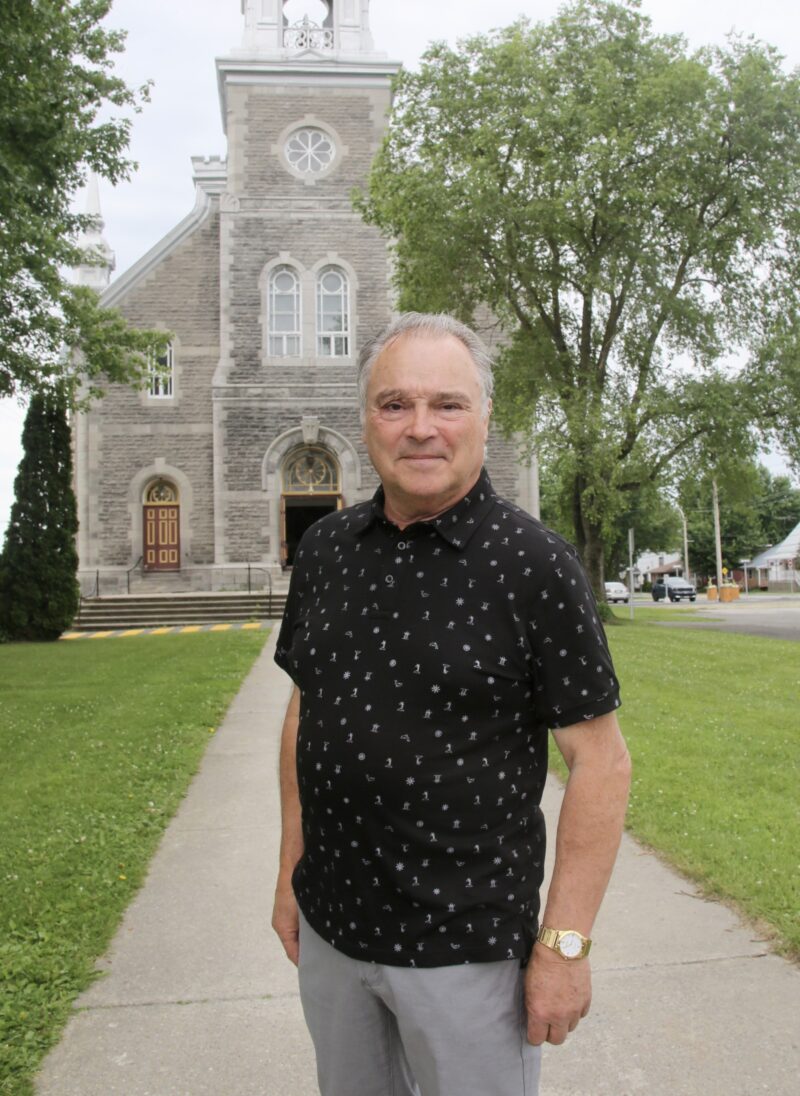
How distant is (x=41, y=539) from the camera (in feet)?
71.3

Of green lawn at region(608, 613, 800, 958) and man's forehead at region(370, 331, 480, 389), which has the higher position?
man's forehead at region(370, 331, 480, 389)

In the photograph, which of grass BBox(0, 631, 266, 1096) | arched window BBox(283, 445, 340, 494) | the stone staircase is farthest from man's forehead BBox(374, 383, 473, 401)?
arched window BBox(283, 445, 340, 494)

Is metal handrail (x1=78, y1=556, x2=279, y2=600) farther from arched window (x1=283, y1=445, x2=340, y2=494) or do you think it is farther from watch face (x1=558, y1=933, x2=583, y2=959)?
watch face (x1=558, y1=933, x2=583, y2=959)

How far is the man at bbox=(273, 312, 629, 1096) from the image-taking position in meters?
1.93

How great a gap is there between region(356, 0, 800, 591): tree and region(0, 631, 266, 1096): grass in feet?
39.0

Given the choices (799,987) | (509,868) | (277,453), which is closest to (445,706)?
(509,868)

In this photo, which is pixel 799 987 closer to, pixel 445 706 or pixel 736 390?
pixel 445 706

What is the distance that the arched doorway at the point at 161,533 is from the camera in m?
27.8

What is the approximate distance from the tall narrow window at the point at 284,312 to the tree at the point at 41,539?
7.53 meters

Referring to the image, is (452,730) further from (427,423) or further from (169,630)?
(169,630)

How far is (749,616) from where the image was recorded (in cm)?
3048

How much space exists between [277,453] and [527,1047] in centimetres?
2618

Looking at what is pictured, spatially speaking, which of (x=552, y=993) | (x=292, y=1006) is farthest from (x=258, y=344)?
(x=552, y=993)

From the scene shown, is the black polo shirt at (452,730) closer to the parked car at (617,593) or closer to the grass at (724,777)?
the grass at (724,777)
